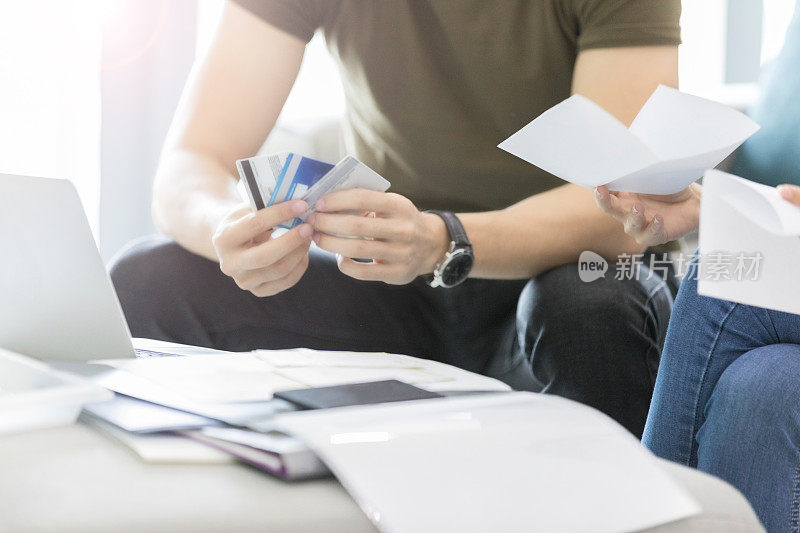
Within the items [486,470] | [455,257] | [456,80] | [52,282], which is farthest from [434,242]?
[486,470]

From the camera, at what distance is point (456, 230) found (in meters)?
0.98

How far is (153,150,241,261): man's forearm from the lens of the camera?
1.10 meters

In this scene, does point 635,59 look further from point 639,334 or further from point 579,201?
point 639,334

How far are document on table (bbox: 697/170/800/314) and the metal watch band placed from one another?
41cm

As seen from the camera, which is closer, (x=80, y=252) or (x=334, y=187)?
(x=80, y=252)

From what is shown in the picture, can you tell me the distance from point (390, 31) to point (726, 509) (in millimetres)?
952

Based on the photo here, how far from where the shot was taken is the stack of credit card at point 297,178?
0.76 m

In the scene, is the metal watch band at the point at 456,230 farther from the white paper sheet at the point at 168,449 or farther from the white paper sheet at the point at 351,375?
the white paper sheet at the point at 168,449

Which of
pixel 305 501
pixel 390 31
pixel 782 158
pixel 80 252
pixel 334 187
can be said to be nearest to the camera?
pixel 305 501

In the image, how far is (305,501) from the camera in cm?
37

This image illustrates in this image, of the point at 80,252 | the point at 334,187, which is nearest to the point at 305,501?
the point at 80,252

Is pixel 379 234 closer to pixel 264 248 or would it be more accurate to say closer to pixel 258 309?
pixel 264 248

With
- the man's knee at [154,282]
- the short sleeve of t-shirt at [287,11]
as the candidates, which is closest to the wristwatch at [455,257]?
the man's knee at [154,282]

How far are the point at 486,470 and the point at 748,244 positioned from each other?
0.28 meters
